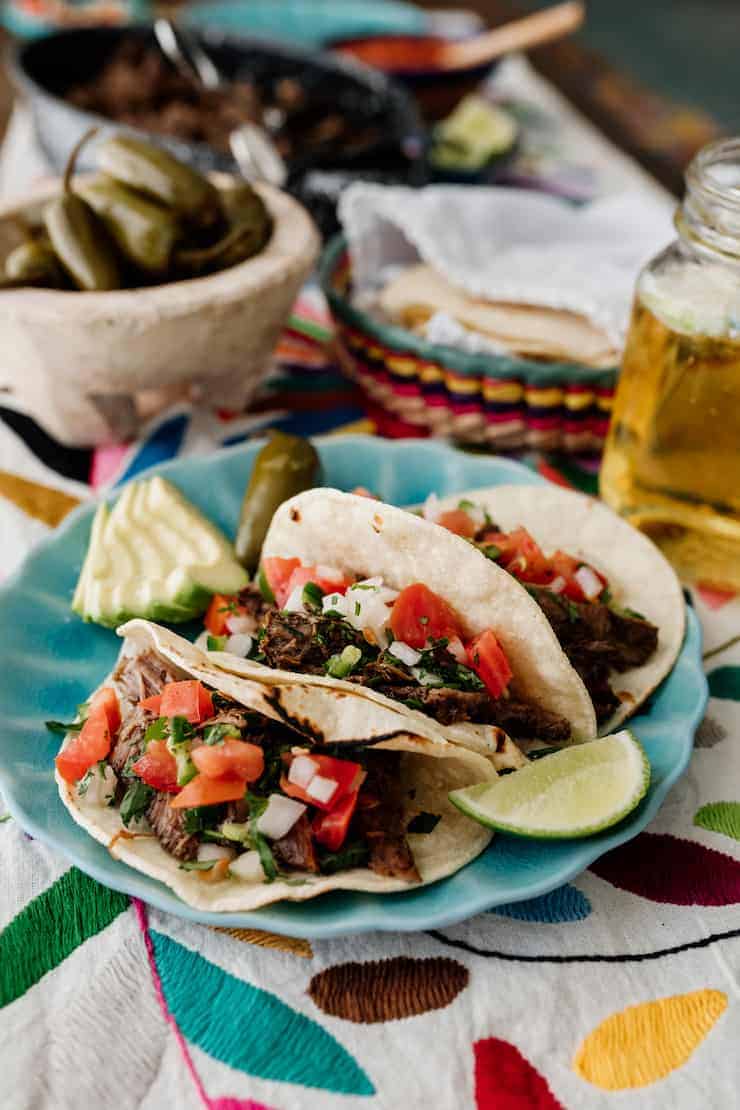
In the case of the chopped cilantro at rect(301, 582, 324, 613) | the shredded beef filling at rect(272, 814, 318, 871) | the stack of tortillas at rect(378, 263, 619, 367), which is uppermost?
the stack of tortillas at rect(378, 263, 619, 367)

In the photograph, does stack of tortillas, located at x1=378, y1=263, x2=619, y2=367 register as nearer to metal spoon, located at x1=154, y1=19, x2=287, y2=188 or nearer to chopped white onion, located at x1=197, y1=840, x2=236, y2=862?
metal spoon, located at x1=154, y1=19, x2=287, y2=188

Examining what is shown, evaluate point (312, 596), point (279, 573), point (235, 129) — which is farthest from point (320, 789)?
point (235, 129)

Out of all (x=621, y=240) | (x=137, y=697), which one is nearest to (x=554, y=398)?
(x=621, y=240)

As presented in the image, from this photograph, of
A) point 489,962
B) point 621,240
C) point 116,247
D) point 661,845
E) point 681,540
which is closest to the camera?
point 489,962

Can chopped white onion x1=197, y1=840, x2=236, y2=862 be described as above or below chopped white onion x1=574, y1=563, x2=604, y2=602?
below

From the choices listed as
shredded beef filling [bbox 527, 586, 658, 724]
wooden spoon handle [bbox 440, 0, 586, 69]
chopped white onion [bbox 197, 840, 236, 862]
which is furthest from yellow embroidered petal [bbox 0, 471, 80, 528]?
wooden spoon handle [bbox 440, 0, 586, 69]

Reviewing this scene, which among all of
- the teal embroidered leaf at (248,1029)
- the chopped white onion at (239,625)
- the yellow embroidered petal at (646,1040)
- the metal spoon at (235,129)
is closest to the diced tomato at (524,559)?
the chopped white onion at (239,625)

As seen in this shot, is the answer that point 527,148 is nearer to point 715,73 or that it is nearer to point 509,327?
point 509,327

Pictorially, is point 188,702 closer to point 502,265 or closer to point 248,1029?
point 248,1029
